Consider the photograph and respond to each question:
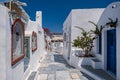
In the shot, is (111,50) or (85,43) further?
(85,43)

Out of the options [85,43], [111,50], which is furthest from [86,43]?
[111,50]

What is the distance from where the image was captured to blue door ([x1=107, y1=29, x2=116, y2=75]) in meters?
9.30

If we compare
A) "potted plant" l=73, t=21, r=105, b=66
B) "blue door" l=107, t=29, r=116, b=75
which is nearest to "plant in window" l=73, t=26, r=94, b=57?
Answer: "potted plant" l=73, t=21, r=105, b=66

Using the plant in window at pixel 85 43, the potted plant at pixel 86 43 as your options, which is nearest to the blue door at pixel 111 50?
the potted plant at pixel 86 43

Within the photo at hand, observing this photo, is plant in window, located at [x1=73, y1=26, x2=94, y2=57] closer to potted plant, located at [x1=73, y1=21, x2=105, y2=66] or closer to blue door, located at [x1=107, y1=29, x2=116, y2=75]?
potted plant, located at [x1=73, y1=21, x2=105, y2=66]

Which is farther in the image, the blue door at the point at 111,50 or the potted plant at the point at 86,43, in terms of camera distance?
the potted plant at the point at 86,43

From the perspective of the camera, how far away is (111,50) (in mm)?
9727

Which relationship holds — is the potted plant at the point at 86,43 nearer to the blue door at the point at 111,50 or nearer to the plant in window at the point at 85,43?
the plant in window at the point at 85,43

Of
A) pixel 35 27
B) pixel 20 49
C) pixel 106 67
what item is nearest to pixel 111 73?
pixel 106 67

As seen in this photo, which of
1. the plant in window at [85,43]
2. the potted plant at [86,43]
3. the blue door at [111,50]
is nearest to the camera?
the blue door at [111,50]

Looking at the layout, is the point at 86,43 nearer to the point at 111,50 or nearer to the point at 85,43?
the point at 85,43

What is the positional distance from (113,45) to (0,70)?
7070 millimetres

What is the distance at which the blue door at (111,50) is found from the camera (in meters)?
9.30

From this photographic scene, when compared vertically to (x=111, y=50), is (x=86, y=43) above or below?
above
